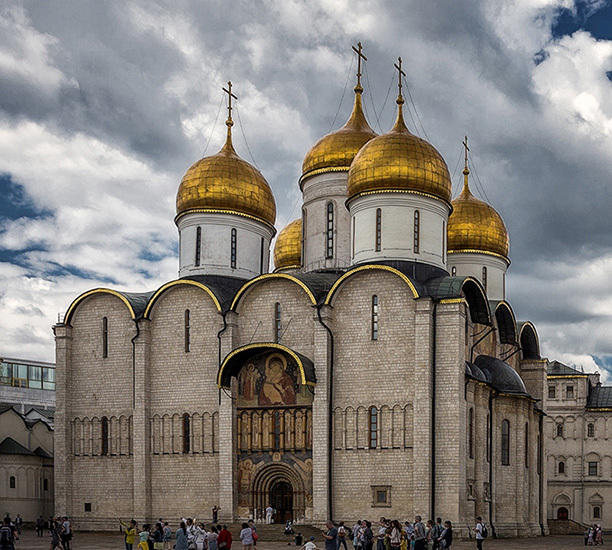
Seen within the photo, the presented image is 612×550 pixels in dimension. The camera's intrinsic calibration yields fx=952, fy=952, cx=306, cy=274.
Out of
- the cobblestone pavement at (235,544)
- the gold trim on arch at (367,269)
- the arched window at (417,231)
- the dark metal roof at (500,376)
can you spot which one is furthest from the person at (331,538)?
the arched window at (417,231)

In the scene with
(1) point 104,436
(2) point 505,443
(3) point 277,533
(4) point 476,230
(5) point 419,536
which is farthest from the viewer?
(4) point 476,230

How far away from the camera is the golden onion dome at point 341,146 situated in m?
30.2

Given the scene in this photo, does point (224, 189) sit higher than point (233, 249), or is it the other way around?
point (224, 189)

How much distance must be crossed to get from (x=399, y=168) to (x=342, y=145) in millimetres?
4114

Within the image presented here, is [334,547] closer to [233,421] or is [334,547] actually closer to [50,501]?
[233,421]

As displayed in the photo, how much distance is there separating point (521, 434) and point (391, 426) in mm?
4924

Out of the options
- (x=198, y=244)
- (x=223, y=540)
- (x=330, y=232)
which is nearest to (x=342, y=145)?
(x=330, y=232)

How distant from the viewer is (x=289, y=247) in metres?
34.9

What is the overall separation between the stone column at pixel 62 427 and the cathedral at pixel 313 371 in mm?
50

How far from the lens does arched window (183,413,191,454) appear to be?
27234mm

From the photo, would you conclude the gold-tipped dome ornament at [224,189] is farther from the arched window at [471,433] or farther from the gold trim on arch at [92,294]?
the arched window at [471,433]

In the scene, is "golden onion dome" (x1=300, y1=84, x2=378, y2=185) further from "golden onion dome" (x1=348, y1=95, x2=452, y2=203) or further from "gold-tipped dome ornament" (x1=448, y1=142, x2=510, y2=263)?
"gold-tipped dome ornament" (x1=448, y1=142, x2=510, y2=263)

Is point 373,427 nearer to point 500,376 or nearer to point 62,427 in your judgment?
point 500,376

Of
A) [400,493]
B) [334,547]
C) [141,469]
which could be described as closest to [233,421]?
[141,469]
